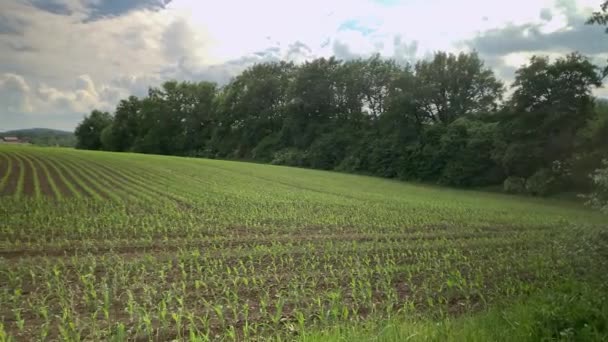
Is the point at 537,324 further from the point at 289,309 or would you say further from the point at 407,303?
the point at 289,309

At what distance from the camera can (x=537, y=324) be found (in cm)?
517

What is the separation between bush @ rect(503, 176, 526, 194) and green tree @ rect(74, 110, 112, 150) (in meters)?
91.8

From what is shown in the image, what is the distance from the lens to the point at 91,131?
10269 centimetres

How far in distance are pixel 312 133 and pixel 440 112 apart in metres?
21.4

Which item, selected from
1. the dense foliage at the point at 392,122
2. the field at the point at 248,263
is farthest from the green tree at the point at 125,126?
the field at the point at 248,263

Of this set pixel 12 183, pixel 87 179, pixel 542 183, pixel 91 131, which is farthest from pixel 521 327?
pixel 91 131

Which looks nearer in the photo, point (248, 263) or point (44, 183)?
point (248, 263)

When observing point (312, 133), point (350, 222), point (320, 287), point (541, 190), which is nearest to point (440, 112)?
point (312, 133)

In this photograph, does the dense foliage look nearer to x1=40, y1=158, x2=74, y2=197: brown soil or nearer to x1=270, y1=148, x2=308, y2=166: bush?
x1=270, y1=148, x2=308, y2=166: bush

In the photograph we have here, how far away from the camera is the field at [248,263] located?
→ 6484 mm

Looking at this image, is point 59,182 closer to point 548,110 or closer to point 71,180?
point 71,180

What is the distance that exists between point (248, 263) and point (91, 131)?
106 m

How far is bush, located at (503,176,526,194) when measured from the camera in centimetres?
3597

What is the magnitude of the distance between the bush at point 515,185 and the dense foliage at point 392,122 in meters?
0.10
